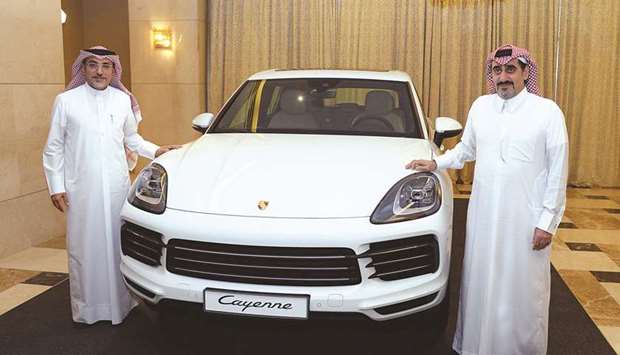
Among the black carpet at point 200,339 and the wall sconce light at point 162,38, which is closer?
the black carpet at point 200,339

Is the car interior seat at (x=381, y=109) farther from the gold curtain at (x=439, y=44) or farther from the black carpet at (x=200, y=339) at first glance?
the gold curtain at (x=439, y=44)

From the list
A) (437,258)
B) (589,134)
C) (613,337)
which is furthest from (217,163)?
(589,134)

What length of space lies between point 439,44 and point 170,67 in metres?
3.25

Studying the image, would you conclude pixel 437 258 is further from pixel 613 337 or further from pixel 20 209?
pixel 20 209

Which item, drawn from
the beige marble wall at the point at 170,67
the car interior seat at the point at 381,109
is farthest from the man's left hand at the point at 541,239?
the beige marble wall at the point at 170,67

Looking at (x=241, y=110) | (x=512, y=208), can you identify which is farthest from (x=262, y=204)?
(x=241, y=110)

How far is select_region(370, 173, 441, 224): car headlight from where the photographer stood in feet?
7.43

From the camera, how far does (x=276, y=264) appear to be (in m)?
2.18

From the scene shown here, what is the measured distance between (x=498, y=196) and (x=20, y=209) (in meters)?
3.32

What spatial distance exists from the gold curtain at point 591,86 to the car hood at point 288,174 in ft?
15.8

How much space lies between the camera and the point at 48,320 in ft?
9.86

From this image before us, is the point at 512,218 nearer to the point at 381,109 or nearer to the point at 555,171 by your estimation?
the point at 555,171

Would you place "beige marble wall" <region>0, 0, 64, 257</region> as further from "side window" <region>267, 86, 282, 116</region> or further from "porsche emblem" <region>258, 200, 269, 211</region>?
"porsche emblem" <region>258, 200, 269, 211</region>

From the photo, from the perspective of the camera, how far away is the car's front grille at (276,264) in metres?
2.16
